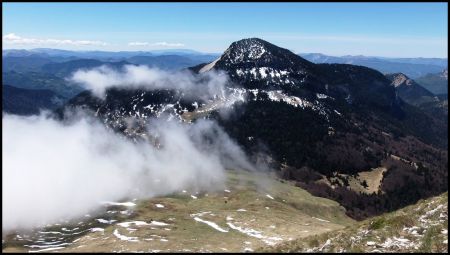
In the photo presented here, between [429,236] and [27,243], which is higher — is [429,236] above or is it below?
above

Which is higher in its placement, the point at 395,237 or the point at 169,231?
the point at 395,237

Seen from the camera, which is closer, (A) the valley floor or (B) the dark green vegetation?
(B) the dark green vegetation

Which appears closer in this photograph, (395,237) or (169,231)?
(395,237)

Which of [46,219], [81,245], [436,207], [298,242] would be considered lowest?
[46,219]

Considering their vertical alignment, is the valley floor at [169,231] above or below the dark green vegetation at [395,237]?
below

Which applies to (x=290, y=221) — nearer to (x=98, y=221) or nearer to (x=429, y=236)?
(x=98, y=221)

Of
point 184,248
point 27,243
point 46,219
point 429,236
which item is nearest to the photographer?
point 429,236

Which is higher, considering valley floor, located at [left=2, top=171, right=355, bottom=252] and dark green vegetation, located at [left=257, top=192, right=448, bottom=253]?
dark green vegetation, located at [left=257, top=192, right=448, bottom=253]

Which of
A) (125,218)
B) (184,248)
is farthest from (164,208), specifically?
(184,248)

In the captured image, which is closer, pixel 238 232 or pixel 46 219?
pixel 238 232

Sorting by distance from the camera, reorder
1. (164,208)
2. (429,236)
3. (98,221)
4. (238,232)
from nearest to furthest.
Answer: (429,236), (238,232), (98,221), (164,208)

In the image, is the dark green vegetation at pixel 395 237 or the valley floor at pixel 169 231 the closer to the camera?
the dark green vegetation at pixel 395 237
